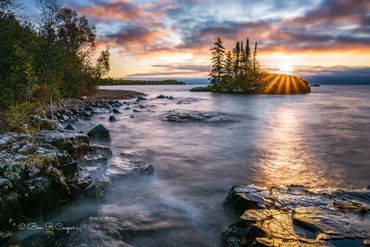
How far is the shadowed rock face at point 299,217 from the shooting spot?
18.3 ft

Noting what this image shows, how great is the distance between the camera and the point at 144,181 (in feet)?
35.4

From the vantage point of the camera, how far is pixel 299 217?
6.47 m

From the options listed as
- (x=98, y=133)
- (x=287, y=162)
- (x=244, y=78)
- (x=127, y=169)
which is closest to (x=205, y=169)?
(x=127, y=169)

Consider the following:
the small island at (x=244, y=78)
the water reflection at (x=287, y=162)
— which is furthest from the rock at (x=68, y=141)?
the small island at (x=244, y=78)

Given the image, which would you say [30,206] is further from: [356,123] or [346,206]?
[356,123]

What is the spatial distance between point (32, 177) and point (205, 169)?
721 centimetres

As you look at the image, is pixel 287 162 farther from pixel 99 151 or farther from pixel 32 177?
pixel 32 177

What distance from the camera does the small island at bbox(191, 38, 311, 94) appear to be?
269 ft

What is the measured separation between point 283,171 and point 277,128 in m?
13.2

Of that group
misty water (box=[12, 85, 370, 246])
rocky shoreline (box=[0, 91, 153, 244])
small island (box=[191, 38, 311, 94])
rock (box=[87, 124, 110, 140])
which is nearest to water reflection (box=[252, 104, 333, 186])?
misty water (box=[12, 85, 370, 246])

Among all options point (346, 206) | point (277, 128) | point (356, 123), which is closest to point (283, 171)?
point (346, 206)

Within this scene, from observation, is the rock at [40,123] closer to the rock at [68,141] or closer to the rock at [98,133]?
the rock at [68,141]

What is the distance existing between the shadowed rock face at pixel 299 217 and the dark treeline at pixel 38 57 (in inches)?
456

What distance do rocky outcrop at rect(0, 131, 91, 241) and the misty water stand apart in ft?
2.01
